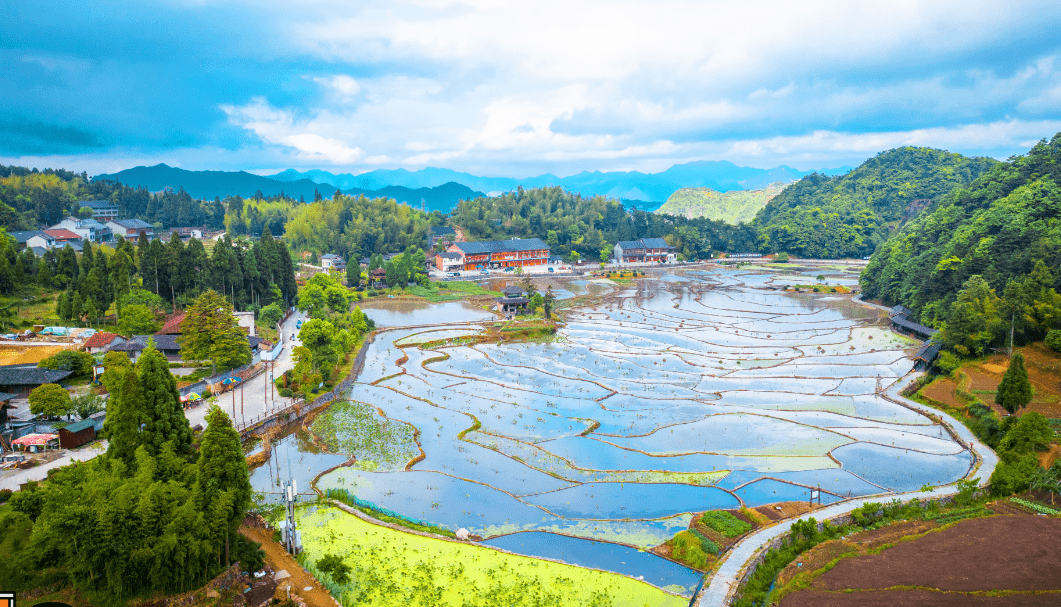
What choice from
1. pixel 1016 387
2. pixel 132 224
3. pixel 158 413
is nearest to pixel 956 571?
pixel 1016 387

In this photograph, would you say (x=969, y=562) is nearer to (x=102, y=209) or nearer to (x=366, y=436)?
(x=366, y=436)

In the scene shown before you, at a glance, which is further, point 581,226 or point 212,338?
point 581,226

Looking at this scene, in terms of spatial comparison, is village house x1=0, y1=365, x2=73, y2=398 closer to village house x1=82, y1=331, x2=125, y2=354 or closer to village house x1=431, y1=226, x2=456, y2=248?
village house x1=82, y1=331, x2=125, y2=354

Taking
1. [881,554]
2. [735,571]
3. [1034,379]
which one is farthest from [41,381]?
[1034,379]

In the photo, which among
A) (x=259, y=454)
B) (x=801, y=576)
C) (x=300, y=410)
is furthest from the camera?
(x=300, y=410)

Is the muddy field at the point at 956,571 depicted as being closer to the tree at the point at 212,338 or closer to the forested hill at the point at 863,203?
the tree at the point at 212,338

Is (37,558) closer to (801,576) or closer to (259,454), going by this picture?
(259,454)
